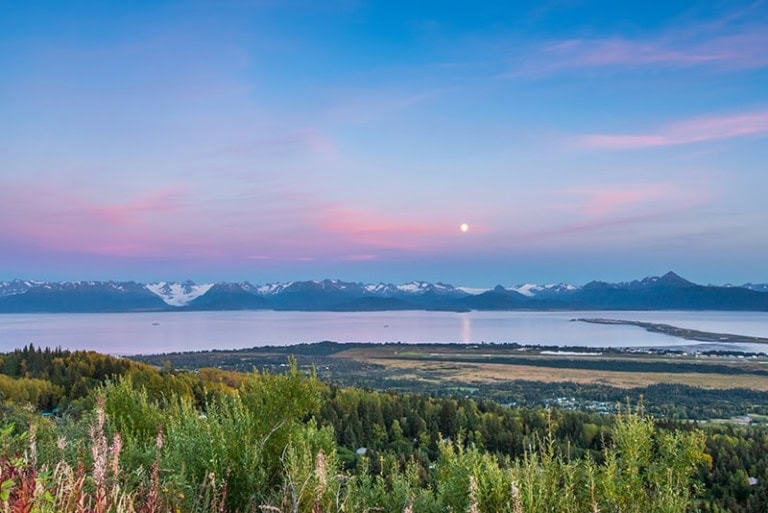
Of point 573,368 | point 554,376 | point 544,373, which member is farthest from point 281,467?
point 573,368

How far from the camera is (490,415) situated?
830 inches

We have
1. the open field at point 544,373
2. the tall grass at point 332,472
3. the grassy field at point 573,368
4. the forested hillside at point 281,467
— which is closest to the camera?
the forested hillside at point 281,467

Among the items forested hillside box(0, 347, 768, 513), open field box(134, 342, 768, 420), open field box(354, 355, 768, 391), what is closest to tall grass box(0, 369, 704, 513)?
forested hillside box(0, 347, 768, 513)

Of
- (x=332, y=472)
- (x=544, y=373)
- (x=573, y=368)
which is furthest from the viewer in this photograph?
(x=573, y=368)

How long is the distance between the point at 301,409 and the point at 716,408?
109ft

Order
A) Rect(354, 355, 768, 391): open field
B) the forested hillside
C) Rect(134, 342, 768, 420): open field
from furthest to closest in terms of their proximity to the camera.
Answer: Rect(354, 355, 768, 391): open field → Rect(134, 342, 768, 420): open field → the forested hillside

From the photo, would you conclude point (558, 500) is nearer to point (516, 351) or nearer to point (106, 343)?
point (516, 351)

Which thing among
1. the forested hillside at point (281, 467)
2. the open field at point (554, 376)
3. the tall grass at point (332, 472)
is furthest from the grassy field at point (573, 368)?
the tall grass at point (332, 472)

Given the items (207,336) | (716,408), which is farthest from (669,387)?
(207,336)

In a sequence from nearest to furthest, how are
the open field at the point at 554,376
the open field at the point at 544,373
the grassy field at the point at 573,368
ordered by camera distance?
1. the open field at the point at 544,373
2. the open field at the point at 554,376
3. the grassy field at the point at 573,368

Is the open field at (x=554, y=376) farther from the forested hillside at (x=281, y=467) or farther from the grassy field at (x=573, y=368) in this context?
the forested hillside at (x=281, y=467)

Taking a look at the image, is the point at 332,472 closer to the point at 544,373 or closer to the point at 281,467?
the point at 281,467

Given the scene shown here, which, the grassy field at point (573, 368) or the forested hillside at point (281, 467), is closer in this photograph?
the forested hillside at point (281, 467)

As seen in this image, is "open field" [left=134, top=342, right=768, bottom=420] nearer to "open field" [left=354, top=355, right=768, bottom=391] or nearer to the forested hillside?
"open field" [left=354, top=355, right=768, bottom=391]
